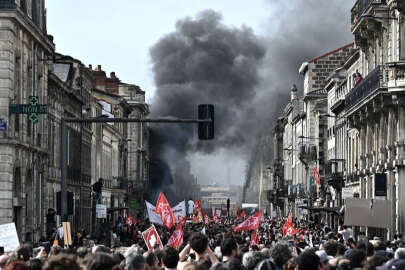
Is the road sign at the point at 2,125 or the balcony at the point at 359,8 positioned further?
the balcony at the point at 359,8

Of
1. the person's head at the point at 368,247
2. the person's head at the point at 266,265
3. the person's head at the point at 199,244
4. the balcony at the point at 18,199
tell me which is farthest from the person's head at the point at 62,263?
the balcony at the point at 18,199

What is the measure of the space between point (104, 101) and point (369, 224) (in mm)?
67242

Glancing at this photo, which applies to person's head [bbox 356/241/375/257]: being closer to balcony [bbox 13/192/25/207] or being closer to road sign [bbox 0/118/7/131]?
road sign [bbox 0/118/7/131]

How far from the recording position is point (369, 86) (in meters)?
48.0

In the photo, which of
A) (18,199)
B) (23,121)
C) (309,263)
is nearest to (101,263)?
(309,263)

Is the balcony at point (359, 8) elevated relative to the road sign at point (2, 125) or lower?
elevated

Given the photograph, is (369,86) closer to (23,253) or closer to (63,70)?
(63,70)

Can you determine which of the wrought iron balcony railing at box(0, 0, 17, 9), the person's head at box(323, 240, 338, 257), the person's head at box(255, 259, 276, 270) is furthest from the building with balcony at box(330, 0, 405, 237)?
the person's head at box(255, 259, 276, 270)

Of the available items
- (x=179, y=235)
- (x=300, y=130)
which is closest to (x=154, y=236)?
(x=179, y=235)

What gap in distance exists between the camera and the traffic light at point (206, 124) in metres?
27.4

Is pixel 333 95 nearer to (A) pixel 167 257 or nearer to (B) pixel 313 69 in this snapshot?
(B) pixel 313 69

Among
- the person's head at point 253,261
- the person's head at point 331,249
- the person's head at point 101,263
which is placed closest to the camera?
the person's head at point 101,263

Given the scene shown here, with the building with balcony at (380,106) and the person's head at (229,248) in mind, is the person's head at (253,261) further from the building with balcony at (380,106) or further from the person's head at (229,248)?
the building with balcony at (380,106)

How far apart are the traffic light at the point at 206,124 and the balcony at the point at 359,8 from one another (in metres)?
20.7
